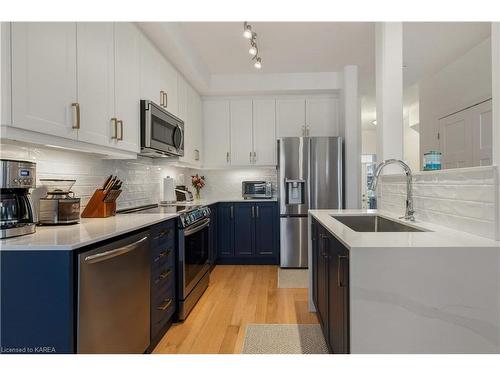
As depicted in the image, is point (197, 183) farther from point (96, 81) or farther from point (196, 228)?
point (96, 81)

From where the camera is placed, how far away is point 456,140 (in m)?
4.47

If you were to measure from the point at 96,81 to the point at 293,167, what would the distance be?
8.79ft

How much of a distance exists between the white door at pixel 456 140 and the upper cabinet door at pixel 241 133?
288cm

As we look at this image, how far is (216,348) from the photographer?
2.11 metres

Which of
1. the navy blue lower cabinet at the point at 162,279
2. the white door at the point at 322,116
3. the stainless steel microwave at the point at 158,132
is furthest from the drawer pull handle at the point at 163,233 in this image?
the white door at the point at 322,116

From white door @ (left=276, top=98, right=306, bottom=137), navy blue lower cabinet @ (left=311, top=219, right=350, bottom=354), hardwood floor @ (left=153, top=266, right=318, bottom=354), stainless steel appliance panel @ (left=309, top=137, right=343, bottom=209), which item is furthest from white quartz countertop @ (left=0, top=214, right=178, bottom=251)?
white door @ (left=276, top=98, right=306, bottom=137)

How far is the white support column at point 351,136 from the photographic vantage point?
164 inches

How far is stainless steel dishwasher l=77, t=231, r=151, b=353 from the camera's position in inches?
52.8

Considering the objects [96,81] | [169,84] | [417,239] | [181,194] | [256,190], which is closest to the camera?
[417,239]

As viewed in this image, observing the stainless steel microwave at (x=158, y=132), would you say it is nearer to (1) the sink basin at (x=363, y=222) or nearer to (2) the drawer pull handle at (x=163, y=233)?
(2) the drawer pull handle at (x=163, y=233)

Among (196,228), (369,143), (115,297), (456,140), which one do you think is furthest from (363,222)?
(369,143)
